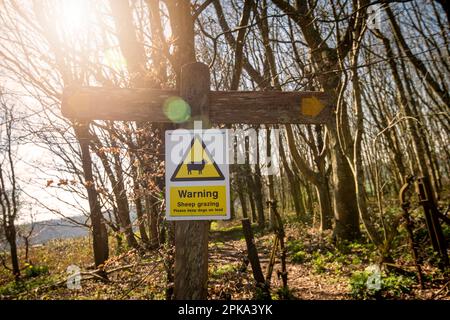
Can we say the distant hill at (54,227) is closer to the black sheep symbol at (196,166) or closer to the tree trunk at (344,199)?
the black sheep symbol at (196,166)

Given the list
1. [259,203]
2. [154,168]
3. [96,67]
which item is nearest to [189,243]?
[154,168]

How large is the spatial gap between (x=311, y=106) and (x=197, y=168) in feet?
3.87

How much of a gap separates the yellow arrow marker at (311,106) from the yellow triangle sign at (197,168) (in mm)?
970

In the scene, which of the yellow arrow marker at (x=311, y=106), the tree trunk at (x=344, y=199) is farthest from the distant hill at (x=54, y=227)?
the tree trunk at (x=344, y=199)

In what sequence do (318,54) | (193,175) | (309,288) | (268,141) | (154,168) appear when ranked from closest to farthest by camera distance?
(193,175), (154,168), (309,288), (318,54), (268,141)

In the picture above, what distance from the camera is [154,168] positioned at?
426 cm

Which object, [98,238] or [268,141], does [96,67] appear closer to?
[98,238]

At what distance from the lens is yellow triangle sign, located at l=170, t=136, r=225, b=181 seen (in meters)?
2.46

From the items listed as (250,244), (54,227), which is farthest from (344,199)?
(54,227)

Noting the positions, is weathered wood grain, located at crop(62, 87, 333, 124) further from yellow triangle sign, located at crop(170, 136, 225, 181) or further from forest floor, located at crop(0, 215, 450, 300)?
forest floor, located at crop(0, 215, 450, 300)

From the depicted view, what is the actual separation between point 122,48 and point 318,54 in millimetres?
5082

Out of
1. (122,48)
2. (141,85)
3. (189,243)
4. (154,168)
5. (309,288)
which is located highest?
(122,48)

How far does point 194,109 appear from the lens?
2611 mm

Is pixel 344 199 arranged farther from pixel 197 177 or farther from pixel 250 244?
pixel 197 177
